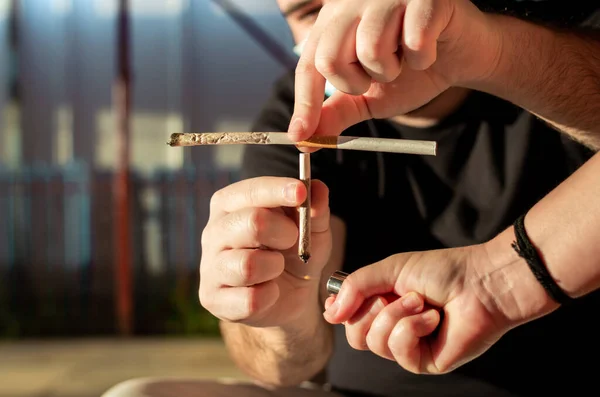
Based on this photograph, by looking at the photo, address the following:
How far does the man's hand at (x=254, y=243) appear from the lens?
617mm

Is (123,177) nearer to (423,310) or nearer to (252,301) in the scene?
(252,301)

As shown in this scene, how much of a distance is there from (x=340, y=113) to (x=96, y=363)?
6.70ft

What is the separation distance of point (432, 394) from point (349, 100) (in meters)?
0.49

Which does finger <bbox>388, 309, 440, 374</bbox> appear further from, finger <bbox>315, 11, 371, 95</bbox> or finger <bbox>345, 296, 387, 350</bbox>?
finger <bbox>315, 11, 371, 95</bbox>

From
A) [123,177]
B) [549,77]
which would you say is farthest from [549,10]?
[123,177]

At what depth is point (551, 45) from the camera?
2.28ft

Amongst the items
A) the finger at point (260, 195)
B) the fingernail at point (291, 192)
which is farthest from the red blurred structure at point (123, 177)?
the fingernail at point (291, 192)

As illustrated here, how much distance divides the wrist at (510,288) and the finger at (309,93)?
0.68 feet

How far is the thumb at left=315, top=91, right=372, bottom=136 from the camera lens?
1.95 ft

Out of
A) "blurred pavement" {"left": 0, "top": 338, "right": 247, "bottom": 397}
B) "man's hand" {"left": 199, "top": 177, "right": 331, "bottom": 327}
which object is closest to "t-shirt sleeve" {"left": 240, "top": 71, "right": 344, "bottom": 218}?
"man's hand" {"left": 199, "top": 177, "right": 331, "bottom": 327}

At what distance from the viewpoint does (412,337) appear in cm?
52

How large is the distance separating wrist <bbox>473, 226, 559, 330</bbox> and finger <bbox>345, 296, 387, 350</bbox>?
92 mm

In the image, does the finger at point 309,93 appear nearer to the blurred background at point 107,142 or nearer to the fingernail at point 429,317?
the fingernail at point 429,317

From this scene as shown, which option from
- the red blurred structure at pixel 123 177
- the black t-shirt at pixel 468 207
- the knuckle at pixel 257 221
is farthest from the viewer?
the red blurred structure at pixel 123 177
